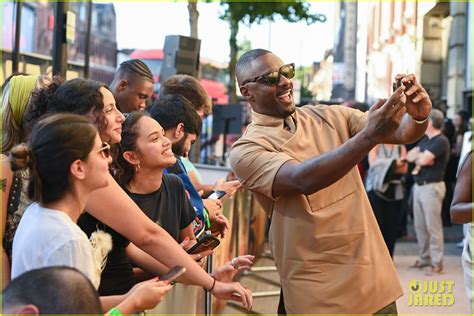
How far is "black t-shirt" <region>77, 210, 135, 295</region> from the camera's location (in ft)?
10.5

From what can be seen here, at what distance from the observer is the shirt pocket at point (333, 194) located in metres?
3.14

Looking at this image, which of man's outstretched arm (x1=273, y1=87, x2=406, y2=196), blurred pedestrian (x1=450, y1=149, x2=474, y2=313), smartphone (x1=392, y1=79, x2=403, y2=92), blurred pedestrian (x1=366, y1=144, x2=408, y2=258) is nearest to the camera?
man's outstretched arm (x1=273, y1=87, x2=406, y2=196)

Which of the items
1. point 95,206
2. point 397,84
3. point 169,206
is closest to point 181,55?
point 169,206

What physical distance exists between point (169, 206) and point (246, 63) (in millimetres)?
768

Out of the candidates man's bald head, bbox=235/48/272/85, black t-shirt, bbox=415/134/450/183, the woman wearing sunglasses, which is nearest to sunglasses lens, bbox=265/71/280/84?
man's bald head, bbox=235/48/272/85

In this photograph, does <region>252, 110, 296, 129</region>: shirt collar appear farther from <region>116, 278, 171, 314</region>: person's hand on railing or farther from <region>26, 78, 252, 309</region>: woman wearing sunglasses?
<region>116, 278, 171, 314</region>: person's hand on railing

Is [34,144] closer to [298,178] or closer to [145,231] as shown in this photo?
[145,231]

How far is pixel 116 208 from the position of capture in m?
2.88

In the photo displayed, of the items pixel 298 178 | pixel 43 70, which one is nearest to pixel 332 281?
pixel 298 178

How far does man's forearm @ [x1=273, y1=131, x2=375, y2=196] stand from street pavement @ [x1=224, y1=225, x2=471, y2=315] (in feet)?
14.5

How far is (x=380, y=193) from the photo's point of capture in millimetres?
9250

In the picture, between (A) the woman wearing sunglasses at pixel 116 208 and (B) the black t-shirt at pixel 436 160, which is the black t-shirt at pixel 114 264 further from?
(B) the black t-shirt at pixel 436 160

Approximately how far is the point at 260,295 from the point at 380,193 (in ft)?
6.74

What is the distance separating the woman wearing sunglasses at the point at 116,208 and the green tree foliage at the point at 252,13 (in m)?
15.3
